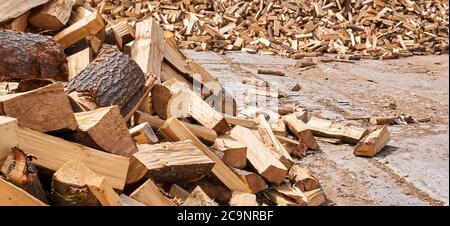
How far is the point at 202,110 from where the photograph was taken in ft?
13.8

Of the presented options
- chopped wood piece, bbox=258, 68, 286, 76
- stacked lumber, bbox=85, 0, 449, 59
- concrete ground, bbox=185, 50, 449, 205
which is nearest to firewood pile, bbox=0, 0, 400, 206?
concrete ground, bbox=185, 50, 449, 205

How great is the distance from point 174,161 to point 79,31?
1.92m

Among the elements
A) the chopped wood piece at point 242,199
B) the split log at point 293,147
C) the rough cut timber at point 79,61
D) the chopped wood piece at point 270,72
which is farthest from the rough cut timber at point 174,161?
the chopped wood piece at point 270,72

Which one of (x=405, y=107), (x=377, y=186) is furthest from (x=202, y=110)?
(x=405, y=107)

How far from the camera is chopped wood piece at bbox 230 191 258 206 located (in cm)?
330

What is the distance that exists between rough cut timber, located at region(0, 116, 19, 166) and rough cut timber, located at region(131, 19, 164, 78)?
207 cm

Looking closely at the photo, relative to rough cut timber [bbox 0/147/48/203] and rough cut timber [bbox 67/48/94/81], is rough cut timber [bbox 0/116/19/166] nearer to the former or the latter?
rough cut timber [bbox 0/147/48/203]

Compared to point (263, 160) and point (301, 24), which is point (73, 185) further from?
point (301, 24)

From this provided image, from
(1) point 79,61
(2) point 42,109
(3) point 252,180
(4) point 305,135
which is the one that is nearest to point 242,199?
(3) point 252,180

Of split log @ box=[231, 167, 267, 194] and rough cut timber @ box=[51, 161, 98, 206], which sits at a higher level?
rough cut timber @ box=[51, 161, 98, 206]

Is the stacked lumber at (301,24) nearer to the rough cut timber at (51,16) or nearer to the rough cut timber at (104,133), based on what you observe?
the rough cut timber at (51,16)

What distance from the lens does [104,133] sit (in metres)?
2.96
